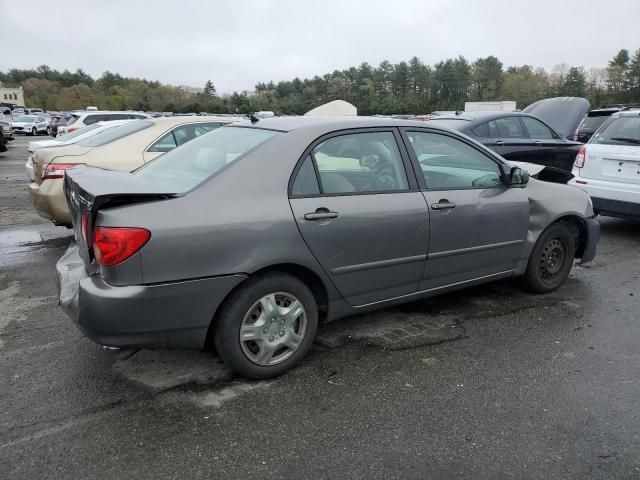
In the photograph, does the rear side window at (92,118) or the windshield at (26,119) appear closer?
the rear side window at (92,118)

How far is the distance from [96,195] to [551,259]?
153 inches

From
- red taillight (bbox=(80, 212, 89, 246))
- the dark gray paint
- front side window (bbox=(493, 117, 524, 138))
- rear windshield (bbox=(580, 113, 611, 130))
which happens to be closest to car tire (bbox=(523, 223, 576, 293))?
the dark gray paint

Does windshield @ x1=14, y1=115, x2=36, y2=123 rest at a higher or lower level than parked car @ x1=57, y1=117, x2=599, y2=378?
higher

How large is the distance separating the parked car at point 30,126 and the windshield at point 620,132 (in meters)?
36.1

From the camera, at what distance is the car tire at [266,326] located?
9.77ft

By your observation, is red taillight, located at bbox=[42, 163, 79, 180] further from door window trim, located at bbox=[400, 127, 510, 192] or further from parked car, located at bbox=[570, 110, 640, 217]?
parked car, located at bbox=[570, 110, 640, 217]

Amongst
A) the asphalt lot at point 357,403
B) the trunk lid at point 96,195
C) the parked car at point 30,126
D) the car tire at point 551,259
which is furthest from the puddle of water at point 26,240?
the parked car at point 30,126

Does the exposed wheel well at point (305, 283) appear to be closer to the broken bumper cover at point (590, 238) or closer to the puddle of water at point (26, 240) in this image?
the broken bumper cover at point (590, 238)

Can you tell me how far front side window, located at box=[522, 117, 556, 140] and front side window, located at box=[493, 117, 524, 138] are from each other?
21 centimetres

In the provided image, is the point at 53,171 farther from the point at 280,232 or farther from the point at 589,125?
the point at 589,125

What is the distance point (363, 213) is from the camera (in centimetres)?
338

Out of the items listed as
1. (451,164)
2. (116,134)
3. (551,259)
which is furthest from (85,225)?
(116,134)

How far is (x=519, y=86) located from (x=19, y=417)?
314 feet

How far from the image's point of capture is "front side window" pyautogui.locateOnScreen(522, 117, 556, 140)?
9227 mm
